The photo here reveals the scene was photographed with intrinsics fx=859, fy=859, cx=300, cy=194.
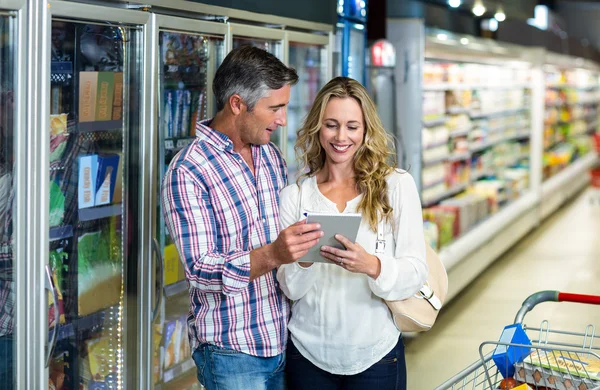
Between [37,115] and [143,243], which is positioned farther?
[143,243]

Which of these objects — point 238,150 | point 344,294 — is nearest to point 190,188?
point 238,150

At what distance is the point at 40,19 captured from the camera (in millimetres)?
2684

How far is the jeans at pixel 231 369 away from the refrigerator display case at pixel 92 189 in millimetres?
726

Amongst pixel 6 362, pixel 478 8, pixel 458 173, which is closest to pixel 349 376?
pixel 6 362

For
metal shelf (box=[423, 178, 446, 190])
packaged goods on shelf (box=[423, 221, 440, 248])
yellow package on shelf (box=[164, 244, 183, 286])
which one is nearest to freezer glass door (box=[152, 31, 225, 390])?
yellow package on shelf (box=[164, 244, 183, 286])

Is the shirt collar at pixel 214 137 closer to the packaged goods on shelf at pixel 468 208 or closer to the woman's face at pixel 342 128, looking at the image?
the woman's face at pixel 342 128

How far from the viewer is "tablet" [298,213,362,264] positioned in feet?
7.82

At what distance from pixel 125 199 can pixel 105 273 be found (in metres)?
0.32

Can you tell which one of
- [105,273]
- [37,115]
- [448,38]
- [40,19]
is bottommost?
[105,273]

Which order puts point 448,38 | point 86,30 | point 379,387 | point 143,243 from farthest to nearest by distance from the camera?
point 448,38 < point 143,243 < point 86,30 < point 379,387

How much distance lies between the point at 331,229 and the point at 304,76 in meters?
2.99

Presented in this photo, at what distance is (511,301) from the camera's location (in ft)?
24.2

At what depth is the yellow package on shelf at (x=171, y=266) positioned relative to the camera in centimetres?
Result: 379

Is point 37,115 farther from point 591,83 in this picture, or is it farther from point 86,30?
point 591,83
